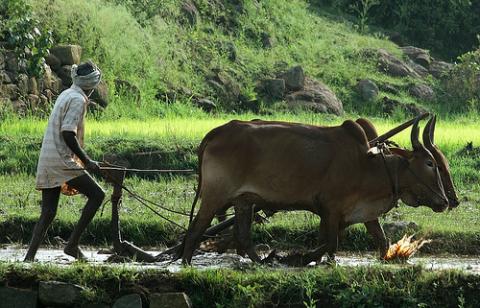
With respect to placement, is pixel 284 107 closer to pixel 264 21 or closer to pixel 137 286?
pixel 264 21

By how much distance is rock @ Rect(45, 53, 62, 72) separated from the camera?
1902cm

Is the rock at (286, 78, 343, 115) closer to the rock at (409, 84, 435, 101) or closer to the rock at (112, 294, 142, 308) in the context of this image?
the rock at (409, 84, 435, 101)

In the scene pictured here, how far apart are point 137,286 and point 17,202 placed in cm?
486

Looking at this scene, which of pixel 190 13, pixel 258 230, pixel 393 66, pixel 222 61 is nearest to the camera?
pixel 258 230

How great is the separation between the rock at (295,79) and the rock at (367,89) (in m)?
1.43

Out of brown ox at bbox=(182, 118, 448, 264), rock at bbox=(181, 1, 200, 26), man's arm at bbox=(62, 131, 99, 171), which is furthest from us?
rock at bbox=(181, 1, 200, 26)

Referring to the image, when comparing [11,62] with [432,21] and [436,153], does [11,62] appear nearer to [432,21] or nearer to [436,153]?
[436,153]

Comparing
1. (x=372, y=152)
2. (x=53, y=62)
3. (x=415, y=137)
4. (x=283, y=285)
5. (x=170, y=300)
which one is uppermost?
(x=415, y=137)

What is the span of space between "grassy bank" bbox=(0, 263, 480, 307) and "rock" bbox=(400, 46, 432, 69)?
1856 cm

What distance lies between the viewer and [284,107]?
21.8 m

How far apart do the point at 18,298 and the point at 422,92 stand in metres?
17.0

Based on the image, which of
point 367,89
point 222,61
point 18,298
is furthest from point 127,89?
point 18,298

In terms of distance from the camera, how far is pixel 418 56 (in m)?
26.8

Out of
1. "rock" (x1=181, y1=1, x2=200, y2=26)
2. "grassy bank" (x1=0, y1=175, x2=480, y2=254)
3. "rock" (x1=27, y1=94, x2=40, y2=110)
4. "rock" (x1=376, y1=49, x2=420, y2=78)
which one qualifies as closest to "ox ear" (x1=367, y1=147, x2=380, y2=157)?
"grassy bank" (x1=0, y1=175, x2=480, y2=254)
